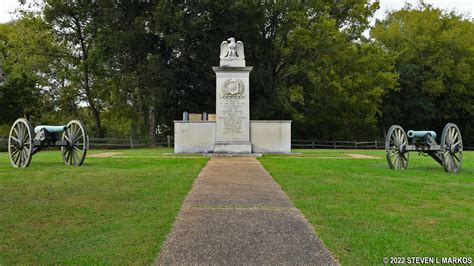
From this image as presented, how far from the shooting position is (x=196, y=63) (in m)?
33.3

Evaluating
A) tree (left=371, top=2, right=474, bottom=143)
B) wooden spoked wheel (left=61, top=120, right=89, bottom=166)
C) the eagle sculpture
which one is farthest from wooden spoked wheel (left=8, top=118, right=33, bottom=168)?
tree (left=371, top=2, right=474, bottom=143)

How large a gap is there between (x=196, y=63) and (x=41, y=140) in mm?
20587

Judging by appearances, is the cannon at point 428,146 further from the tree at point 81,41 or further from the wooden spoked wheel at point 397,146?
the tree at point 81,41

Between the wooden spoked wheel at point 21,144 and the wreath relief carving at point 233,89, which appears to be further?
the wreath relief carving at point 233,89

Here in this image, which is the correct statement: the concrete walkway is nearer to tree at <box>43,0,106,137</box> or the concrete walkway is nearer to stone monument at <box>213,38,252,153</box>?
stone monument at <box>213,38,252,153</box>

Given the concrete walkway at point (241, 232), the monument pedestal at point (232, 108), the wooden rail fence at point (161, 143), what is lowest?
the concrete walkway at point (241, 232)

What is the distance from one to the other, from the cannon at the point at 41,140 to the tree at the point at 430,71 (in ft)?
104

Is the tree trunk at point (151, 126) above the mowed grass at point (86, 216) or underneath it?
above

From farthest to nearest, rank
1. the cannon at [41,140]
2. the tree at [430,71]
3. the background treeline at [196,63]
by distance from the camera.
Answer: the tree at [430,71] → the background treeline at [196,63] → the cannon at [41,140]

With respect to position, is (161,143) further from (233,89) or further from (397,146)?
(397,146)

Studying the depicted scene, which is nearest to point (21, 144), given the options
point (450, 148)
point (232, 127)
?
point (232, 127)

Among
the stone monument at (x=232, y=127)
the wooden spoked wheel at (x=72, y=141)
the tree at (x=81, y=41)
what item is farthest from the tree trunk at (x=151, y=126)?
the wooden spoked wheel at (x=72, y=141)

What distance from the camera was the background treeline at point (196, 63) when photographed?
103 ft

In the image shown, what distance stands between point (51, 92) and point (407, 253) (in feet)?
115
